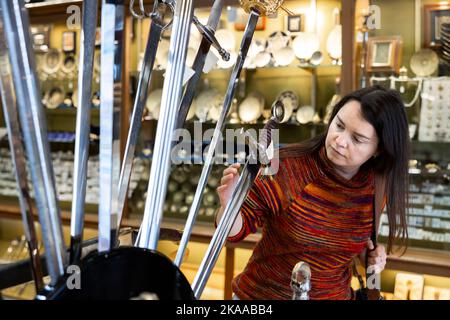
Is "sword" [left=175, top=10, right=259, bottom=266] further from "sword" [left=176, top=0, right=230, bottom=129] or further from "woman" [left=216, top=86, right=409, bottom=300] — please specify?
"woman" [left=216, top=86, right=409, bottom=300]

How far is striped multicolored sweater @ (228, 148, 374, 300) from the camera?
105cm

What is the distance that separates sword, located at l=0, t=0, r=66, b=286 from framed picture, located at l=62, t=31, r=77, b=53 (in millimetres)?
2816

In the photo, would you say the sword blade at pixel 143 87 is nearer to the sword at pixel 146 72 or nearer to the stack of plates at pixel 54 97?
the sword at pixel 146 72

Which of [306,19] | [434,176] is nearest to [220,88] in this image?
[306,19]

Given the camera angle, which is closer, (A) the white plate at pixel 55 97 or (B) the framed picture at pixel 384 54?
(B) the framed picture at pixel 384 54

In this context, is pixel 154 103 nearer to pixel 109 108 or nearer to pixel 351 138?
pixel 351 138

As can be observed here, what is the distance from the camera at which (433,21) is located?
7.08 ft

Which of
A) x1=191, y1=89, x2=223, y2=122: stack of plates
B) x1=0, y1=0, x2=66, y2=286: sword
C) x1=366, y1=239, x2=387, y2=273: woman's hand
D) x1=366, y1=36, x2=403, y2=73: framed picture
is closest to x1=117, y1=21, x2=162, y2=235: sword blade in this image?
x1=0, y1=0, x2=66, y2=286: sword

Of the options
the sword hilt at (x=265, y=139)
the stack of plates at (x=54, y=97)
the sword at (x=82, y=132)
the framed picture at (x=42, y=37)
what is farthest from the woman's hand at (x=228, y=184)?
the framed picture at (x=42, y=37)

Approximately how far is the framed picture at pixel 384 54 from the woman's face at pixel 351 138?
1277 millimetres

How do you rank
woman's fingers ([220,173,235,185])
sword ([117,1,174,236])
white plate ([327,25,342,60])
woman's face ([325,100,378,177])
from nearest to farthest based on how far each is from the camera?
sword ([117,1,174,236])
woman's fingers ([220,173,235,185])
woman's face ([325,100,378,177])
white plate ([327,25,342,60])

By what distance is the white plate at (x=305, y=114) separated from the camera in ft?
8.01

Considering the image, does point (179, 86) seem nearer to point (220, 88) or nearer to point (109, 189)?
point (109, 189)
